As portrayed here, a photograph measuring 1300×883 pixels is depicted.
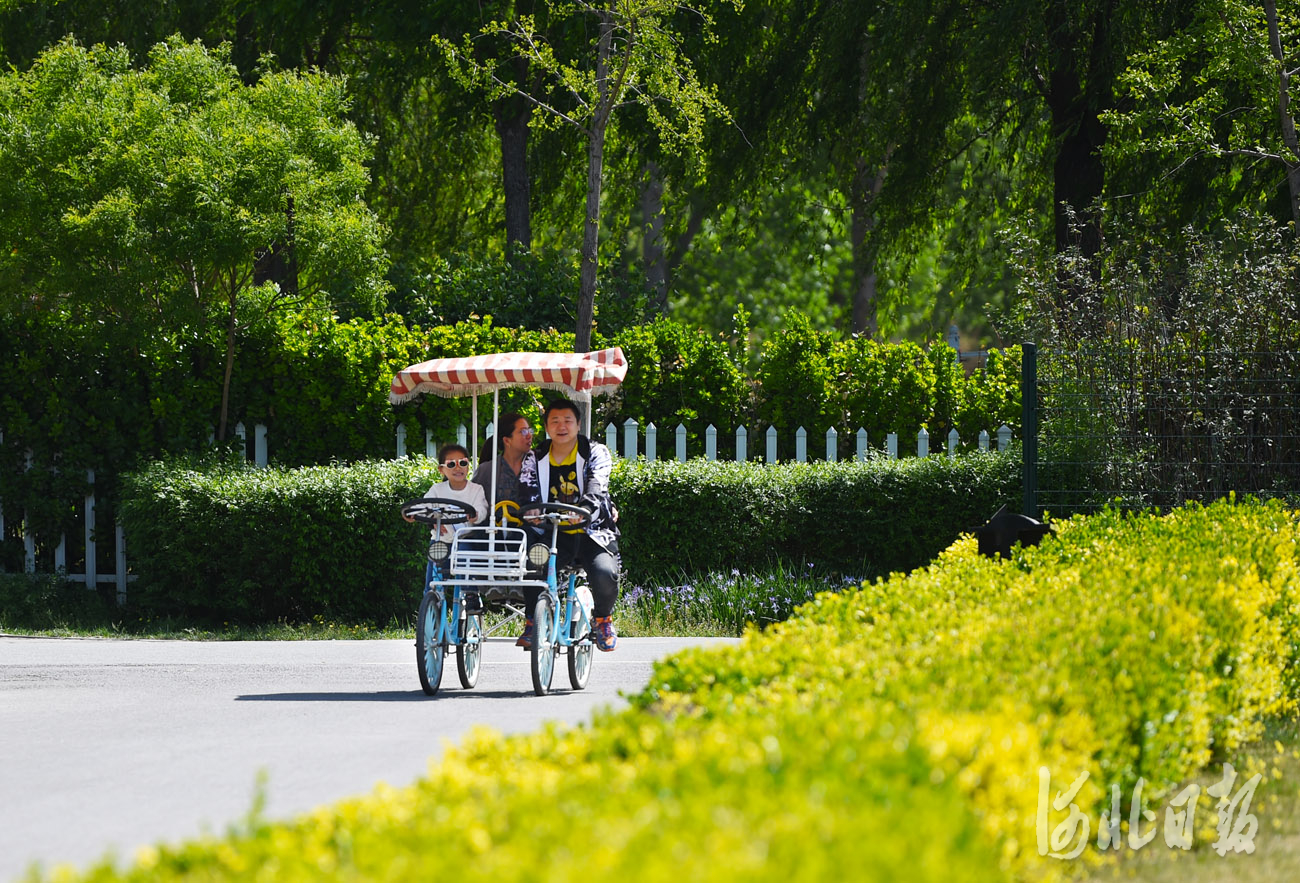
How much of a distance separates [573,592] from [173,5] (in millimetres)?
13884

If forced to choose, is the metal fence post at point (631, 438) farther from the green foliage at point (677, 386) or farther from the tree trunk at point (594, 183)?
the green foliage at point (677, 386)

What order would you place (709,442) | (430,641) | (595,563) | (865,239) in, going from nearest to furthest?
(430,641), (595,563), (709,442), (865,239)

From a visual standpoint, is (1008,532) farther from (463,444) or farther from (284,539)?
(284,539)

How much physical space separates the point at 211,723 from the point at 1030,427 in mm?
7361

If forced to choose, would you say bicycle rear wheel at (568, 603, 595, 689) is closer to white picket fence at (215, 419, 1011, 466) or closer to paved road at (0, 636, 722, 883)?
paved road at (0, 636, 722, 883)

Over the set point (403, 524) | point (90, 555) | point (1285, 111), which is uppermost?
point (1285, 111)

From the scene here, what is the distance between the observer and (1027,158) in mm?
20000

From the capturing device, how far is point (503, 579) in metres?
8.48

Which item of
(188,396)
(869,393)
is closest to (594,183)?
(869,393)

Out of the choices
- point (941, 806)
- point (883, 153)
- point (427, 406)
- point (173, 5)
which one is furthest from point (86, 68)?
point (941, 806)

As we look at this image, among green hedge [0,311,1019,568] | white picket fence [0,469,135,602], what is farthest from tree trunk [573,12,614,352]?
white picket fence [0,469,135,602]

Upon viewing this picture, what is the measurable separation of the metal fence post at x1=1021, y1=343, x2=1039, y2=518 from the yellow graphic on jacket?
464 centimetres

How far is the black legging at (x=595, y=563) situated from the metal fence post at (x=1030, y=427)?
4.39m

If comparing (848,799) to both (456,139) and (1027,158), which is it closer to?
(1027,158)
